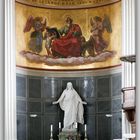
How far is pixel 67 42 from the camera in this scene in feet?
71.8

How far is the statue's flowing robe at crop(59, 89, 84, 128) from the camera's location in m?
20.6

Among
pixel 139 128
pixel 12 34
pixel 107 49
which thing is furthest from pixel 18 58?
pixel 139 128

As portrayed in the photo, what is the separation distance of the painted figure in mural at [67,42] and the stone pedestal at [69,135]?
3528 millimetres

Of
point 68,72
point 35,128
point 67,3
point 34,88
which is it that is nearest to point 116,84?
point 68,72

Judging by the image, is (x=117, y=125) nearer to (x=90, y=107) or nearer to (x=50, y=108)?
(x=90, y=107)

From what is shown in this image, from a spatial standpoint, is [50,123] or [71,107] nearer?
[71,107]

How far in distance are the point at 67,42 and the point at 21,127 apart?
435cm

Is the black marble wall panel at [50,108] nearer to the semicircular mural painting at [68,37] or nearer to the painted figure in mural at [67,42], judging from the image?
the semicircular mural painting at [68,37]

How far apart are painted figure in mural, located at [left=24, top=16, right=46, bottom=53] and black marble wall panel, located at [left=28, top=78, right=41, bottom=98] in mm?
1354

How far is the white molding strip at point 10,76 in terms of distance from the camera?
19.2 m

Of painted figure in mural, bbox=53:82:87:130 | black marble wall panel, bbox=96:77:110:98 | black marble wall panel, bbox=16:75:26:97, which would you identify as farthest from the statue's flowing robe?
black marble wall panel, bbox=16:75:26:97

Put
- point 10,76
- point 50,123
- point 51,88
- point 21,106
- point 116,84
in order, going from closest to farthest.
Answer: point 10,76 < point 116,84 < point 21,106 < point 50,123 < point 51,88

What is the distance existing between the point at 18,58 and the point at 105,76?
363 cm

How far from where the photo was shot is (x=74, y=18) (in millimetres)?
22016
